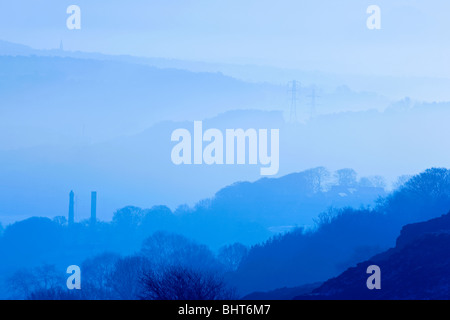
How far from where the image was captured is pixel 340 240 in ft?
99.3

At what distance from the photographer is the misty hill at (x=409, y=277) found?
1792 centimetres

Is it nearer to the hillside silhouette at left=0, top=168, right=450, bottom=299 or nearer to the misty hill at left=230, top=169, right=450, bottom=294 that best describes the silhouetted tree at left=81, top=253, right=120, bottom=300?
the hillside silhouette at left=0, top=168, right=450, bottom=299

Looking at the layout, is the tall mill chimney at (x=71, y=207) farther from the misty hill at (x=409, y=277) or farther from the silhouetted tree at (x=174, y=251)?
the misty hill at (x=409, y=277)

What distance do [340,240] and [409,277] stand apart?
37.0ft

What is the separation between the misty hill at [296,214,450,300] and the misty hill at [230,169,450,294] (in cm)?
631

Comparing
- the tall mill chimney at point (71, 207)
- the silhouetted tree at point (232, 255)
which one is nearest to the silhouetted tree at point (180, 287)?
the tall mill chimney at point (71, 207)

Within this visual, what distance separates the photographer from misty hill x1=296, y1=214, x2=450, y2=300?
17922 mm

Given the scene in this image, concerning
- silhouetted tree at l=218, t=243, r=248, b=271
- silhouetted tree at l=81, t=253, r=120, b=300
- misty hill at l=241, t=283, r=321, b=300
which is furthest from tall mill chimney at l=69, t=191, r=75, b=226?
misty hill at l=241, t=283, r=321, b=300

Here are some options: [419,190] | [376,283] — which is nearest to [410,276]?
[376,283]

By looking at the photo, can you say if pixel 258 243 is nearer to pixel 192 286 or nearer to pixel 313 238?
pixel 313 238

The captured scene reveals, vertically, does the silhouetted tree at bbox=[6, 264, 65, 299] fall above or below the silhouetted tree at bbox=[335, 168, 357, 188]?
below

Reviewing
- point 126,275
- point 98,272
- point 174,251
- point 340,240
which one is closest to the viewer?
point 126,275

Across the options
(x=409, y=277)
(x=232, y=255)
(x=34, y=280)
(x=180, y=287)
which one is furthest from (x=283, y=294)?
(x=34, y=280)

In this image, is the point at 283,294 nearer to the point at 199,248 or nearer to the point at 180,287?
the point at 180,287
